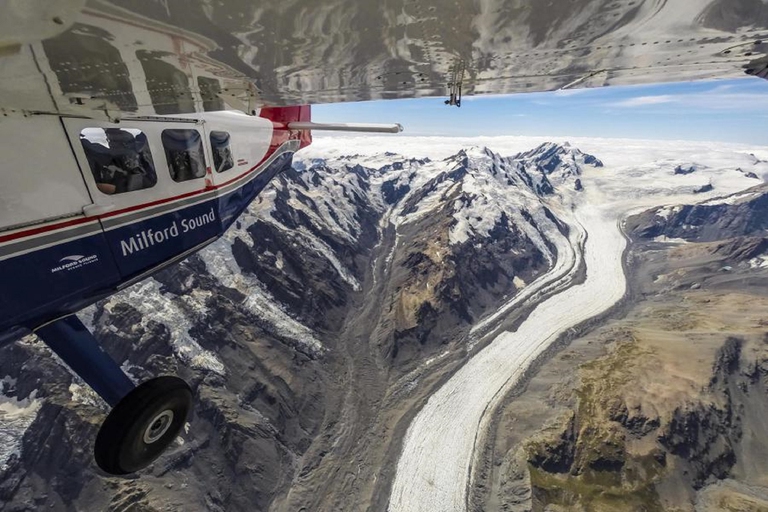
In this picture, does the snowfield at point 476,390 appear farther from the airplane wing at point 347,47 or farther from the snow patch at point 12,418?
the airplane wing at point 347,47

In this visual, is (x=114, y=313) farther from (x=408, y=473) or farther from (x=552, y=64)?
(x=552, y=64)

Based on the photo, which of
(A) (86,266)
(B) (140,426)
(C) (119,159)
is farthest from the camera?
(B) (140,426)

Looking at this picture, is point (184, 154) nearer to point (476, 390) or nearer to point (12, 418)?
point (12, 418)

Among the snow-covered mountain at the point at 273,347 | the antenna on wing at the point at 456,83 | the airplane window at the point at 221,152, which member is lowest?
the snow-covered mountain at the point at 273,347

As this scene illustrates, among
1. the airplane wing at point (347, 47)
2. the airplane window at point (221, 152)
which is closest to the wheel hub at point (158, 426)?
the airplane window at point (221, 152)

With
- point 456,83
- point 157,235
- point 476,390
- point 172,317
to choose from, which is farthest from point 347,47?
point 476,390

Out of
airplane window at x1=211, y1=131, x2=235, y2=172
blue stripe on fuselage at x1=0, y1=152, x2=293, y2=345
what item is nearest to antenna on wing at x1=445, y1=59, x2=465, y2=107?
airplane window at x1=211, y1=131, x2=235, y2=172
